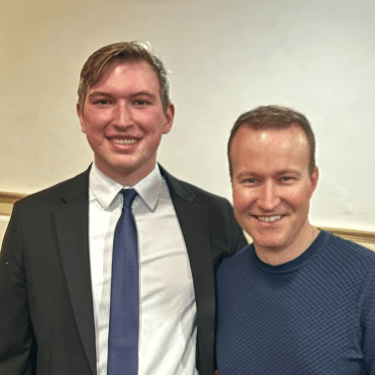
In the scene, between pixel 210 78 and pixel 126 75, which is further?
pixel 210 78

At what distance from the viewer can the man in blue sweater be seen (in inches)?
44.8

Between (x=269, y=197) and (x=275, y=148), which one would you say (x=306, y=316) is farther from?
(x=275, y=148)

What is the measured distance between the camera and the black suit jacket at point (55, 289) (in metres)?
1.37

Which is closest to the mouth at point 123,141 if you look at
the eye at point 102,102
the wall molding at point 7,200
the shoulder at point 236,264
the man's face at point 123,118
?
the man's face at point 123,118

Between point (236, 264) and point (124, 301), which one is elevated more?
point (236, 264)

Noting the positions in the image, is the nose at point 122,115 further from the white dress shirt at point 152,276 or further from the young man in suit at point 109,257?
the white dress shirt at point 152,276

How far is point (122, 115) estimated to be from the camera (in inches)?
57.0

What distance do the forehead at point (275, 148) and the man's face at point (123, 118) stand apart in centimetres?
36

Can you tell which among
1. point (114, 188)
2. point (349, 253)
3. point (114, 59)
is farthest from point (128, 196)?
point (349, 253)

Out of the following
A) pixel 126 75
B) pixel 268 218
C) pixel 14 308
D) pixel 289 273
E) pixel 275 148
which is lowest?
pixel 14 308

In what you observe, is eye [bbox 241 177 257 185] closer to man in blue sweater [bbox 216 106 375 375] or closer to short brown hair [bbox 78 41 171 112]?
man in blue sweater [bbox 216 106 375 375]

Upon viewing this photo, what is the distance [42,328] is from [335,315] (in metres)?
0.78

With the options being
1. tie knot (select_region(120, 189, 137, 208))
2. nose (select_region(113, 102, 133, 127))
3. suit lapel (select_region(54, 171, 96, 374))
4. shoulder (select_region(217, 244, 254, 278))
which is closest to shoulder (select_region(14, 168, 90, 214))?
suit lapel (select_region(54, 171, 96, 374))

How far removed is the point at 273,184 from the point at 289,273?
23 centimetres
